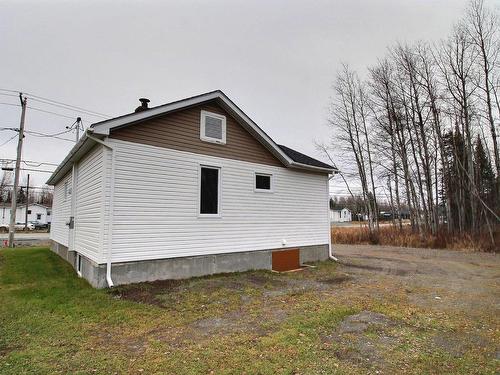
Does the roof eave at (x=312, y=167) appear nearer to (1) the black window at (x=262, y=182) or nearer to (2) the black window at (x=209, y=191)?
(1) the black window at (x=262, y=182)

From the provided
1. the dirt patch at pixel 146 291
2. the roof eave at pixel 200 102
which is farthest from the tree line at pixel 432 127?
the dirt patch at pixel 146 291

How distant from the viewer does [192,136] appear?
27.1 feet

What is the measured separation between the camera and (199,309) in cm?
551

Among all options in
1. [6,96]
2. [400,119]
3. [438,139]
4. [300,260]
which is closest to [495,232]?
[438,139]

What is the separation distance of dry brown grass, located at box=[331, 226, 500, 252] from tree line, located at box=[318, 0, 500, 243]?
0.80 metres

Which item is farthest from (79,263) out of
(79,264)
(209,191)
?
(209,191)

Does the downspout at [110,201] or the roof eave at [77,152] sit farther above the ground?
the roof eave at [77,152]

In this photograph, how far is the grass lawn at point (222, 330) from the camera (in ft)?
10.9

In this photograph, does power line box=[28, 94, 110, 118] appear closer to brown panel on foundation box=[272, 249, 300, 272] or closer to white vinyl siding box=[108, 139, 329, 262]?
white vinyl siding box=[108, 139, 329, 262]

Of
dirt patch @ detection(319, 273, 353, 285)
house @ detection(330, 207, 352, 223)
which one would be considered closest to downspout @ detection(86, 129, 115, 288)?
dirt patch @ detection(319, 273, 353, 285)

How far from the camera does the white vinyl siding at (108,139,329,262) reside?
695 centimetres

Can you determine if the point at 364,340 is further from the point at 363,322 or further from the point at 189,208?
the point at 189,208

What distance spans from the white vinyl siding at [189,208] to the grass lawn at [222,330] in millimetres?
1048

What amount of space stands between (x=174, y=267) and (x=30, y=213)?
55.5 m
